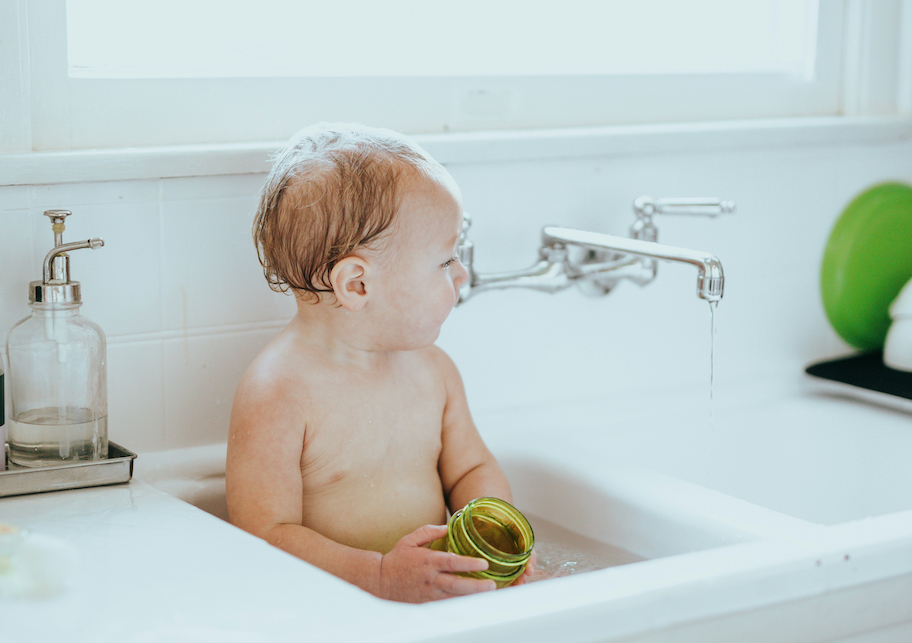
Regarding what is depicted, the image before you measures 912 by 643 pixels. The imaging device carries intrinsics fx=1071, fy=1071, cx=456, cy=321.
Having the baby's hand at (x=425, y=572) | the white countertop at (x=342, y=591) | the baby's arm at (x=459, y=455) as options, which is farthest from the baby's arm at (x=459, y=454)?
the white countertop at (x=342, y=591)

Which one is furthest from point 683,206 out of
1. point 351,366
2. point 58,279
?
point 58,279

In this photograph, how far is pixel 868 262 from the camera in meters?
1.58

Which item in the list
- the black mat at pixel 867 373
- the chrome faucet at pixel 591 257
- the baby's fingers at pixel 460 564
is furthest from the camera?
the black mat at pixel 867 373

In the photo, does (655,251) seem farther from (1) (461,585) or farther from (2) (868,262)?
(2) (868,262)

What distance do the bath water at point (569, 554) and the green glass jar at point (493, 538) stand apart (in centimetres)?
15

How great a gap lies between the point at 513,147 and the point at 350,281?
362 millimetres

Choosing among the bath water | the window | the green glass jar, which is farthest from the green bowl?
the green glass jar

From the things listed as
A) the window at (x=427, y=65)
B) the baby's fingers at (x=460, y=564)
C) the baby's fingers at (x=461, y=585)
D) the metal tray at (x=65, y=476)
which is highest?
the window at (x=427, y=65)

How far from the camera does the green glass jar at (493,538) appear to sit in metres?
0.85

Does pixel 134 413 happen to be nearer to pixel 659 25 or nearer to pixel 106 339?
pixel 106 339

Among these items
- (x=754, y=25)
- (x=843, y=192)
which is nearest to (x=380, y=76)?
(x=754, y=25)

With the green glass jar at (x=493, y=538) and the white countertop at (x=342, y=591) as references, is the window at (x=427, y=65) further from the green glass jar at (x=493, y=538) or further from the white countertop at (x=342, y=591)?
the green glass jar at (x=493, y=538)

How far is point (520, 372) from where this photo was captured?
1352 millimetres

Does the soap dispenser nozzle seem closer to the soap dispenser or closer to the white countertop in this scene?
the soap dispenser
